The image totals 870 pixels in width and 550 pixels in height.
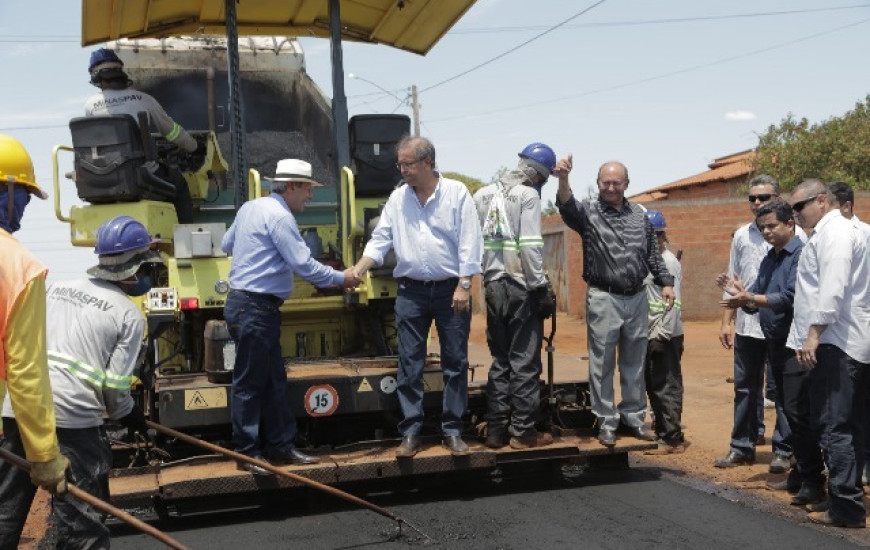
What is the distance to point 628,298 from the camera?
24.1ft

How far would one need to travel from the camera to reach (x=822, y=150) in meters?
27.4

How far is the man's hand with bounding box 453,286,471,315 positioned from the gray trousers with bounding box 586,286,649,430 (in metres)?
1.17

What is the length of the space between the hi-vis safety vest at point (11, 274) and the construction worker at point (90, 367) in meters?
0.81

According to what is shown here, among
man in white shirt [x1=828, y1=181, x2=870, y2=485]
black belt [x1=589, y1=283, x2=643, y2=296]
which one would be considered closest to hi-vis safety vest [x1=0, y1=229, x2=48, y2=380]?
black belt [x1=589, y1=283, x2=643, y2=296]

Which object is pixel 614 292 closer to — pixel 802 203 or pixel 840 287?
pixel 802 203

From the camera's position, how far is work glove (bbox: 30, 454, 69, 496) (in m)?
3.56

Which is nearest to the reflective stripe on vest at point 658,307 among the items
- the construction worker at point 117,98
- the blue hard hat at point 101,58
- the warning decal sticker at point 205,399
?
the warning decal sticker at point 205,399

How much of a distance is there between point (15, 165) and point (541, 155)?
13.2 feet

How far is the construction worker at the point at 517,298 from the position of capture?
7.01m

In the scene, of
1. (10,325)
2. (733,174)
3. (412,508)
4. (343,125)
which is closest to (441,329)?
(412,508)

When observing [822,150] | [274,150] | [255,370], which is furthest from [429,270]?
[822,150]

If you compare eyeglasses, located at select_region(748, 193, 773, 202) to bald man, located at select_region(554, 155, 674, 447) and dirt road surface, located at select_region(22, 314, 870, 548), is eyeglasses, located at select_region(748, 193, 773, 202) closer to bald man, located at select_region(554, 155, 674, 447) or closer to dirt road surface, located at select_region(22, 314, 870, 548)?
bald man, located at select_region(554, 155, 674, 447)

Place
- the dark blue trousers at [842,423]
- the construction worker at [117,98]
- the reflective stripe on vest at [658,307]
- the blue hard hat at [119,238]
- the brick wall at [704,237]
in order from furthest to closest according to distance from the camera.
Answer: the brick wall at [704,237], the reflective stripe on vest at [658,307], the construction worker at [117,98], the dark blue trousers at [842,423], the blue hard hat at [119,238]

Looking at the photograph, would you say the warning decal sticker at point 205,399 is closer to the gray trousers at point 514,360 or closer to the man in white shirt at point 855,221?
the gray trousers at point 514,360
